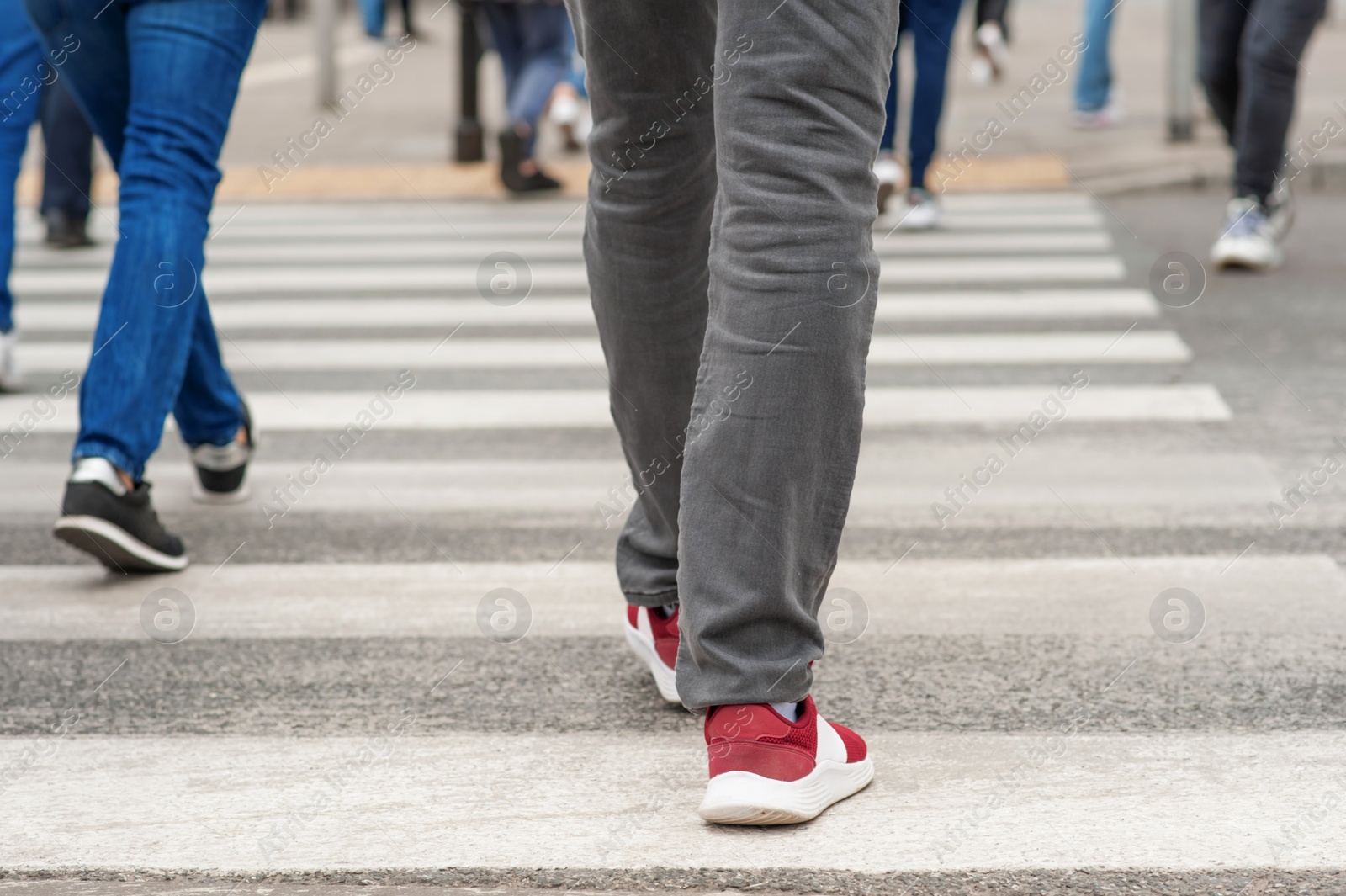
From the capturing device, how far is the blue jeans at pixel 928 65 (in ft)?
22.5

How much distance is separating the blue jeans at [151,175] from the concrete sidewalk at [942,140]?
5.82 metres

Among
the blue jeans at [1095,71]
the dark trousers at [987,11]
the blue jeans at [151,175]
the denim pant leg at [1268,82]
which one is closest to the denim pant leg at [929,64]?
the denim pant leg at [1268,82]

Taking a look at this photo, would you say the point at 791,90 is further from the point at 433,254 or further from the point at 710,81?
the point at 433,254

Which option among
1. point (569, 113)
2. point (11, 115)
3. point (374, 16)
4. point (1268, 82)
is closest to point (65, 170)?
point (11, 115)

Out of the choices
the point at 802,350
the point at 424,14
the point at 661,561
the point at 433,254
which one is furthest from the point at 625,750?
the point at 424,14

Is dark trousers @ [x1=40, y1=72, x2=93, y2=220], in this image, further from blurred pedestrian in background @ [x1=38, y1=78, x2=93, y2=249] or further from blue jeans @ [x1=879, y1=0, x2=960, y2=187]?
blue jeans @ [x1=879, y1=0, x2=960, y2=187]

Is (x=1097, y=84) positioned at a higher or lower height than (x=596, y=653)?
lower

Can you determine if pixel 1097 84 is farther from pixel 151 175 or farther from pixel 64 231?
pixel 151 175

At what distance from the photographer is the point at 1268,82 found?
18.6 feet

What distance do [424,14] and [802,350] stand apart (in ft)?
81.2

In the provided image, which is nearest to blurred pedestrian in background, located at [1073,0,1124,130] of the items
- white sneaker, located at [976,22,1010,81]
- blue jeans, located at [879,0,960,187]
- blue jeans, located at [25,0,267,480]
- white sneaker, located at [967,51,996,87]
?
white sneaker, located at [976,22,1010,81]

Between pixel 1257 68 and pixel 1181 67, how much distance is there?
147 inches

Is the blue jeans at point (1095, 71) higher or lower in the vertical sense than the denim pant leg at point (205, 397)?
lower

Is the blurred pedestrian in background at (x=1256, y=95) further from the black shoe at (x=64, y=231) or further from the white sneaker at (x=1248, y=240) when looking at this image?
the black shoe at (x=64, y=231)
